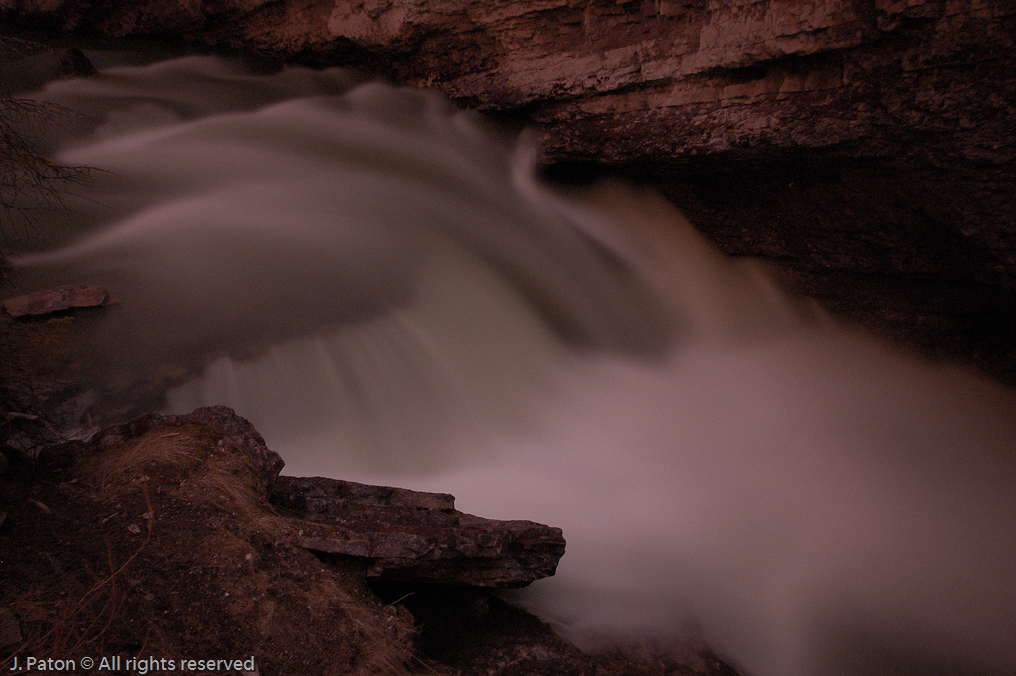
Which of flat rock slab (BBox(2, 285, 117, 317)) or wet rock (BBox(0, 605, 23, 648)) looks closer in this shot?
wet rock (BBox(0, 605, 23, 648))

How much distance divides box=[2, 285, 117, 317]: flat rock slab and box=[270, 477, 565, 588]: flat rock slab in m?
2.64

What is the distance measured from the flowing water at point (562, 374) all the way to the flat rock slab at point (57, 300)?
0.18 m

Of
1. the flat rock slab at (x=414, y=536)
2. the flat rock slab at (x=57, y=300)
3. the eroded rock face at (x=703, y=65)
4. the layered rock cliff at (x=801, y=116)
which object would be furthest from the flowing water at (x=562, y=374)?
the eroded rock face at (x=703, y=65)

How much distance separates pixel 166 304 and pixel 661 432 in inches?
155

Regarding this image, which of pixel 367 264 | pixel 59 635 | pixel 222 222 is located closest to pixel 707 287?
pixel 367 264

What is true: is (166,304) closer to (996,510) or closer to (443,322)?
(443,322)

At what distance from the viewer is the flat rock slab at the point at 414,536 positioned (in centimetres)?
286

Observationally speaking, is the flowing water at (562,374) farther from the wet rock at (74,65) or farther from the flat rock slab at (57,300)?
the wet rock at (74,65)

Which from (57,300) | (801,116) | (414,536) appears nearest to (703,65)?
(801,116)

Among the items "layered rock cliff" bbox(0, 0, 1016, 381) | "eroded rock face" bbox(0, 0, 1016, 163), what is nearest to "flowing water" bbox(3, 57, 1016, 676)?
"layered rock cliff" bbox(0, 0, 1016, 381)

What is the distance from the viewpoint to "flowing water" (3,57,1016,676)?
4.12m

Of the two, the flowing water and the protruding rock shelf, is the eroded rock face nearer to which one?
the flowing water

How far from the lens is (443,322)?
5.14 m

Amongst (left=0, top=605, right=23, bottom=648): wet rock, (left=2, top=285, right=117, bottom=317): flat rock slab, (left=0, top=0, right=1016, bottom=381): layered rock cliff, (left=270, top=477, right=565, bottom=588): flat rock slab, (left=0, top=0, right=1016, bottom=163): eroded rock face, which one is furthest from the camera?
(left=2, top=285, right=117, bottom=317): flat rock slab
